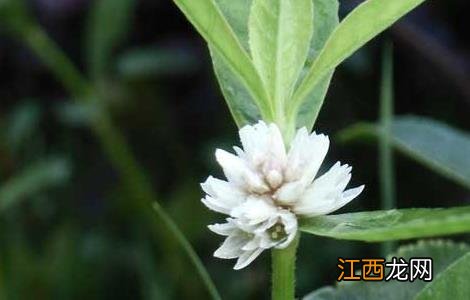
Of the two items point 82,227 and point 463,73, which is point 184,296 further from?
point 463,73

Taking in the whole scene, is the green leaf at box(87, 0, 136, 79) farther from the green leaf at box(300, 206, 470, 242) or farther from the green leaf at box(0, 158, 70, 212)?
the green leaf at box(300, 206, 470, 242)

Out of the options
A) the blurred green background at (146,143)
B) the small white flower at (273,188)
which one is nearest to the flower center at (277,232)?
the small white flower at (273,188)

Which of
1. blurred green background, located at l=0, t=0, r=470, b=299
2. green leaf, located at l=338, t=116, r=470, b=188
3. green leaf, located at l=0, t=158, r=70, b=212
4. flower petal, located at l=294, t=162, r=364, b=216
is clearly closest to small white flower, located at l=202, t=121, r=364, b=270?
flower petal, located at l=294, t=162, r=364, b=216

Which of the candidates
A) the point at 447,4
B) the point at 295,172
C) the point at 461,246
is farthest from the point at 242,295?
the point at 295,172

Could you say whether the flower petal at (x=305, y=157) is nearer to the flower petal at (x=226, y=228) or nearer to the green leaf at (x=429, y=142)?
the flower petal at (x=226, y=228)

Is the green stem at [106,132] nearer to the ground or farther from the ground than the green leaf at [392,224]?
farther from the ground

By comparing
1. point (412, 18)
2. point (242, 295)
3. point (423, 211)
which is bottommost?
point (242, 295)
